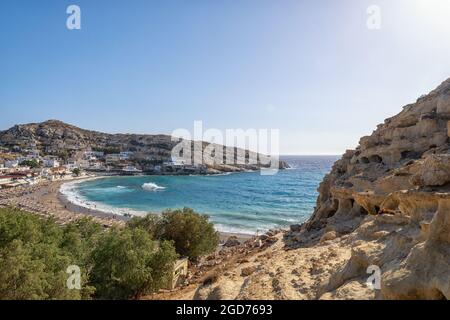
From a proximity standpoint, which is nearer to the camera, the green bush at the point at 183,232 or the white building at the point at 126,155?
the green bush at the point at 183,232

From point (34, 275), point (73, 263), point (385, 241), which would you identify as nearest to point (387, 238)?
point (385, 241)

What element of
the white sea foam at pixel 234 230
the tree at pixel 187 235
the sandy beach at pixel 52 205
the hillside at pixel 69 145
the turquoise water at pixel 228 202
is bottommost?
the turquoise water at pixel 228 202

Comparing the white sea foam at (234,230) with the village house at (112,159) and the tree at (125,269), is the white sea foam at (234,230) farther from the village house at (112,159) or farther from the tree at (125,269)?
the village house at (112,159)

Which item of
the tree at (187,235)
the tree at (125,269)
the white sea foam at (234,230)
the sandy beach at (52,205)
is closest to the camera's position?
the tree at (125,269)

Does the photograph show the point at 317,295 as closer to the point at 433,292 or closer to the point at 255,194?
the point at 433,292

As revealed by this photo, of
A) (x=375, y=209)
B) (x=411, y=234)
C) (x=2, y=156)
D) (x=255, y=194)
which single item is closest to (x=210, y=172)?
(x=255, y=194)

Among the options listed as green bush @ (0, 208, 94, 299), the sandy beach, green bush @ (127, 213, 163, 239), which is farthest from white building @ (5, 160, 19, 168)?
green bush @ (0, 208, 94, 299)

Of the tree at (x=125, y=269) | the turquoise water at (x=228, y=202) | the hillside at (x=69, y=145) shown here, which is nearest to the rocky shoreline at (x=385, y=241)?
the tree at (x=125, y=269)

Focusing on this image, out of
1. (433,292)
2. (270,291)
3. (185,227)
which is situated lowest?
(185,227)
